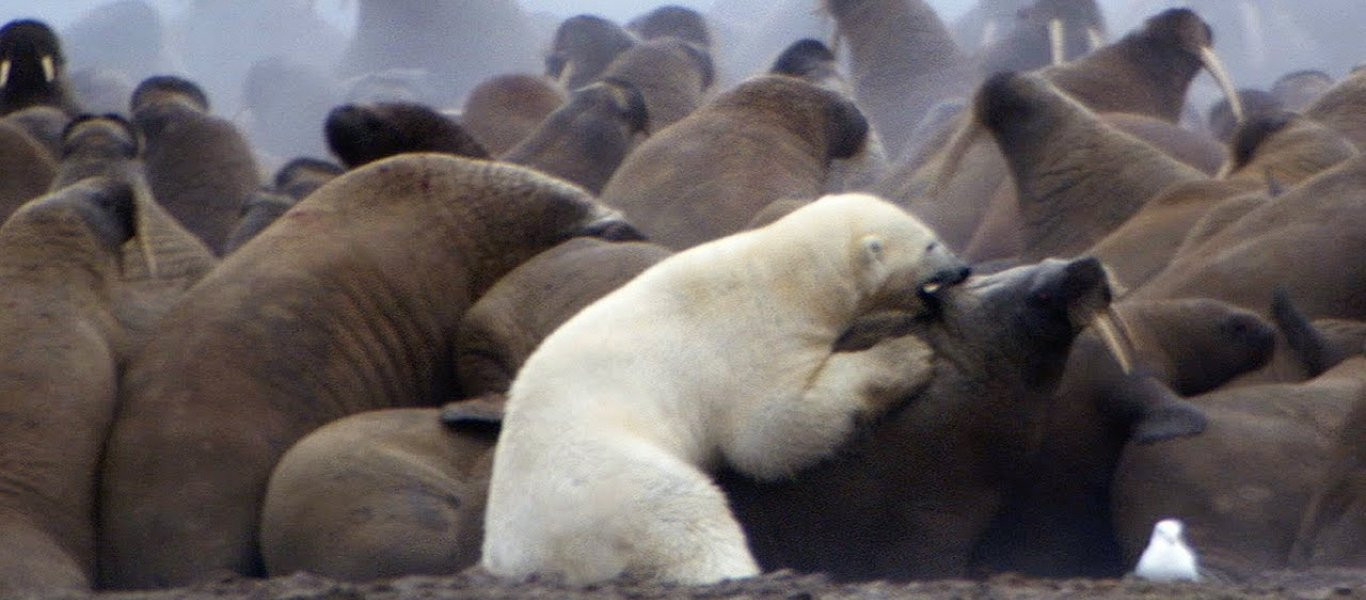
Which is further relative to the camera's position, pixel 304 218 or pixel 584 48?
pixel 584 48

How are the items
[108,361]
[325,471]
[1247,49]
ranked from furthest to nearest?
1. [1247,49]
2. [108,361]
3. [325,471]

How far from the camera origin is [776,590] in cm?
353

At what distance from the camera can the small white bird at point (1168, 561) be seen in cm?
396

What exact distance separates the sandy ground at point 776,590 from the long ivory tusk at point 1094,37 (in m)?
12.6

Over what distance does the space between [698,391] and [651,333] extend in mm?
165

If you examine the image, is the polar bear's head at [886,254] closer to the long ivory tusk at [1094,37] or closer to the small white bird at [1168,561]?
the small white bird at [1168,561]

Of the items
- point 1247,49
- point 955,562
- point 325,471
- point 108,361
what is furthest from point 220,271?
point 1247,49

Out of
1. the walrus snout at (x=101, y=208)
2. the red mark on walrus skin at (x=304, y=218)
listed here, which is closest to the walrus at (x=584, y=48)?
the walrus snout at (x=101, y=208)

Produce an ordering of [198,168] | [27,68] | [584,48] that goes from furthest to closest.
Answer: [584,48], [27,68], [198,168]

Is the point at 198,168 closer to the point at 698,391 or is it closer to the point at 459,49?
the point at 698,391

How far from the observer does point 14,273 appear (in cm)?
592

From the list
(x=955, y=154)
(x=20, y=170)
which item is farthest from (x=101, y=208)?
(x=955, y=154)

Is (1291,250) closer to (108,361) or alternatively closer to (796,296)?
(796,296)

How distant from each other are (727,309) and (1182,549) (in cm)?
110
